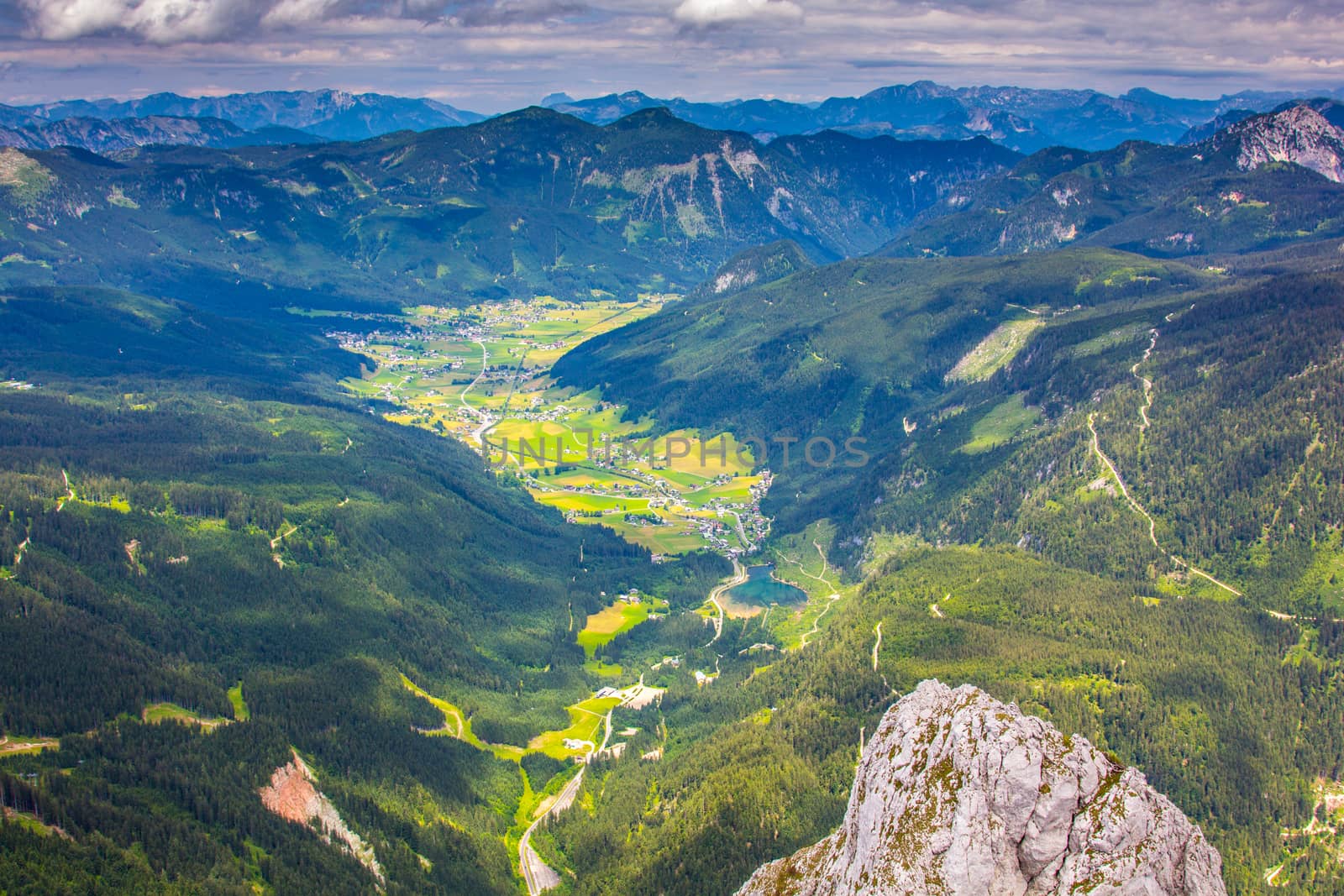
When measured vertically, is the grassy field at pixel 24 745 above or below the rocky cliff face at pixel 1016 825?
below

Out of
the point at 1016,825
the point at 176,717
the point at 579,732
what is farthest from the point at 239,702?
the point at 1016,825

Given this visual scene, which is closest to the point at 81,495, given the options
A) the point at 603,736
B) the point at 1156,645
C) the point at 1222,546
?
the point at 603,736

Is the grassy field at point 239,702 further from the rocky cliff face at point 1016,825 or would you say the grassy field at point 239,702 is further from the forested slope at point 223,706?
the rocky cliff face at point 1016,825

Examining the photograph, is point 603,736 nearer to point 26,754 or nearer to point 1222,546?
point 26,754

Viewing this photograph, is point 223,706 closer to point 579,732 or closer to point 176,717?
point 176,717

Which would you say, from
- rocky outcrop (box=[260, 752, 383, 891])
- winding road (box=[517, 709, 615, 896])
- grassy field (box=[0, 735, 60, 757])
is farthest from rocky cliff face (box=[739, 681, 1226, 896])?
grassy field (box=[0, 735, 60, 757])

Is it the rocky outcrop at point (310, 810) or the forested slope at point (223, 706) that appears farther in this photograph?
the rocky outcrop at point (310, 810)

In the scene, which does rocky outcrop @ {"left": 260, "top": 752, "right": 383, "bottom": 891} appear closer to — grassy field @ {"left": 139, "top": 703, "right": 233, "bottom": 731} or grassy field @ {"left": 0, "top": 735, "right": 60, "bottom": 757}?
grassy field @ {"left": 139, "top": 703, "right": 233, "bottom": 731}

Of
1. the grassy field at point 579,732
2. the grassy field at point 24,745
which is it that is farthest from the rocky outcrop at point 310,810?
the grassy field at point 579,732
